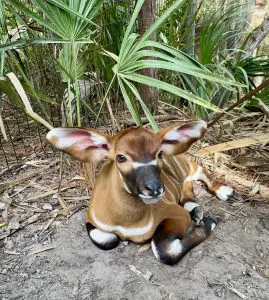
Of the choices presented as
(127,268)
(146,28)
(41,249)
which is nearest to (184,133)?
(127,268)

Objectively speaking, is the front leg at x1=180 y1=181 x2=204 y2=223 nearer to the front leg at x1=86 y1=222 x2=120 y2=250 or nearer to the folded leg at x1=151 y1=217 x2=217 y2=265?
the folded leg at x1=151 y1=217 x2=217 y2=265

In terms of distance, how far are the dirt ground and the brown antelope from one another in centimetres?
9

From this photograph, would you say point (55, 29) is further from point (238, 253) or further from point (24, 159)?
point (238, 253)

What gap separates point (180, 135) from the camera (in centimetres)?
273

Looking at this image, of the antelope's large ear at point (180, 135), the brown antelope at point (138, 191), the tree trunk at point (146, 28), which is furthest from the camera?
the tree trunk at point (146, 28)

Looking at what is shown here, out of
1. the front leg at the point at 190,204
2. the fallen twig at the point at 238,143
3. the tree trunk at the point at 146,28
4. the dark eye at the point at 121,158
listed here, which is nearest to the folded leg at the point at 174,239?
the front leg at the point at 190,204

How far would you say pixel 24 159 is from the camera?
3918 mm

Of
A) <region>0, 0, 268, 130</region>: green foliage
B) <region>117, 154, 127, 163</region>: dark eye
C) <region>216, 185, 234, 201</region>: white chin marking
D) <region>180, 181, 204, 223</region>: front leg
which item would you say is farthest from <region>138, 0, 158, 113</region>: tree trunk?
<region>117, 154, 127, 163</region>: dark eye

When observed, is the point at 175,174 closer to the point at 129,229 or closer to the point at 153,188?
the point at 129,229

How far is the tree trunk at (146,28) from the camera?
3.80 meters

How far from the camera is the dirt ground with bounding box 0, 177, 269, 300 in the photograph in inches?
99.3

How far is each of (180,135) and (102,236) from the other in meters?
0.77

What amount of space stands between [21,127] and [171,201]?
192 centimetres

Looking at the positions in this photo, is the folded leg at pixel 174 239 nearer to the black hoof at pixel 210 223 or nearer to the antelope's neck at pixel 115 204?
the black hoof at pixel 210 223
